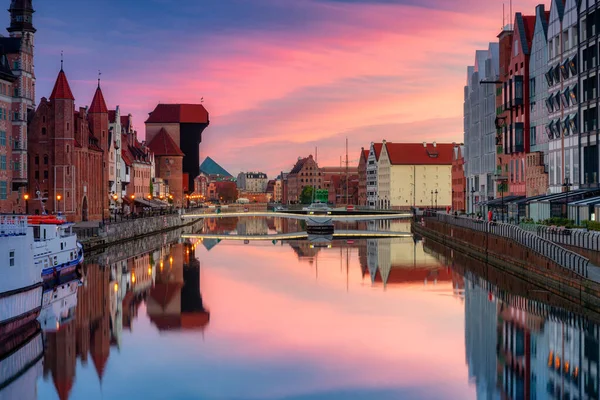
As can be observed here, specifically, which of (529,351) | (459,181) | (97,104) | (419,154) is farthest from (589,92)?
(419,154)

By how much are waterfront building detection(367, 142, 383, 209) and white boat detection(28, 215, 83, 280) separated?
440 feet

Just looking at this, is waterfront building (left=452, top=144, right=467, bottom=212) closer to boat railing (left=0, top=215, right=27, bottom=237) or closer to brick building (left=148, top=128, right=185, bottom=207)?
brick building (left=148, top=128, right=185, bottom=207)

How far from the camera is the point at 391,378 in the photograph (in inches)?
1017

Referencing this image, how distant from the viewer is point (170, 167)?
15462 centimetres

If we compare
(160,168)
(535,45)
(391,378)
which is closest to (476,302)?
(391,378)

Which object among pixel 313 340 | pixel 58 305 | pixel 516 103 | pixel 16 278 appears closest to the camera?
pixel 16 278

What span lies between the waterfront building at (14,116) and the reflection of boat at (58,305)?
25738 mm

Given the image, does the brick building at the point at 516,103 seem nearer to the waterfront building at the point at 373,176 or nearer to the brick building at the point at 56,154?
the brick building at the point at 56,154

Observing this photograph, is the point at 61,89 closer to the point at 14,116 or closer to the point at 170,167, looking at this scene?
the point at 14,116

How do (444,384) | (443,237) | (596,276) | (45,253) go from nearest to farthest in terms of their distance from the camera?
(444,384) < (596,276) < (45,253) < (443,237)

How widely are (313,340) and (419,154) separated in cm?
14302

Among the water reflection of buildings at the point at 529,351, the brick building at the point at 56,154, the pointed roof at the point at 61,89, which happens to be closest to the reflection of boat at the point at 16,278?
the water reflection of buildings at the point at 529,351

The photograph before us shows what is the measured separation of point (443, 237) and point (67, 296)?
148 ft

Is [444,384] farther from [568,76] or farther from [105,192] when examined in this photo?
[105,192]
